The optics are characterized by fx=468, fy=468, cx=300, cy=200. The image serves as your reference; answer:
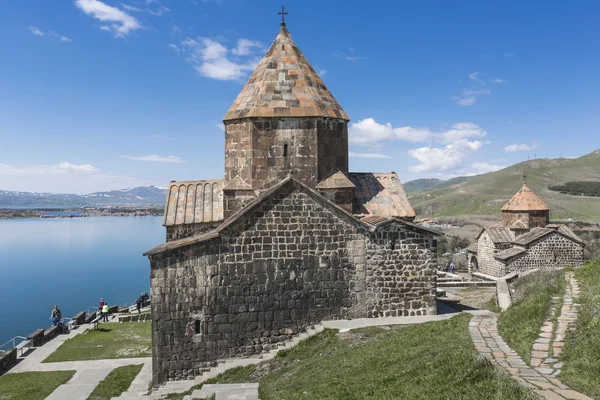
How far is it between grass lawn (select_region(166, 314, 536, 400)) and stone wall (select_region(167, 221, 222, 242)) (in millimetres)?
3648

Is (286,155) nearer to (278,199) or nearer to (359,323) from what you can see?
(278,199)

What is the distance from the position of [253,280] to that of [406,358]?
12.6 feet

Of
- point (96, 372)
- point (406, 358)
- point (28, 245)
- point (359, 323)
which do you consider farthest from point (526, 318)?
point (28, 245)

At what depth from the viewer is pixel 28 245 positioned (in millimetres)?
74438

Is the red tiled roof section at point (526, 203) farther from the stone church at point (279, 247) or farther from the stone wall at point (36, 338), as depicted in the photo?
the stone wall at point (36, 338)

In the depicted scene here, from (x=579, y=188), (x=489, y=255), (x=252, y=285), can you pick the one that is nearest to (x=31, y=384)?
(x=252, y=285)

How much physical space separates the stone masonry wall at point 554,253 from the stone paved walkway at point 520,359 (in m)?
14.9

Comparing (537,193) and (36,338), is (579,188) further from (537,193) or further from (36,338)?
(36,338)

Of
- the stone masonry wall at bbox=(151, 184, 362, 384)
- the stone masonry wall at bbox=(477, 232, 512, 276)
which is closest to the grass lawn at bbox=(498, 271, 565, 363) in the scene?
the stone masonry wall at bbox=(151, 184, 362, 384)

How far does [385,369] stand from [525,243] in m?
18.7

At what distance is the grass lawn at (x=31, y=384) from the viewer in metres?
10.2

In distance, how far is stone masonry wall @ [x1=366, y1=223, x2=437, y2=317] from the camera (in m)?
9.78

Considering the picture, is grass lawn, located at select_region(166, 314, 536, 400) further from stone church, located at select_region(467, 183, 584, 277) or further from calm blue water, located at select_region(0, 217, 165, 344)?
calm blue water, located at select_region(0, 217, 165, 344)

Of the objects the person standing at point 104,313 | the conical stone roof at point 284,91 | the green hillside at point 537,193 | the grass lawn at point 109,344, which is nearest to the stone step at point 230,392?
the conical stone roof at point 284,91
